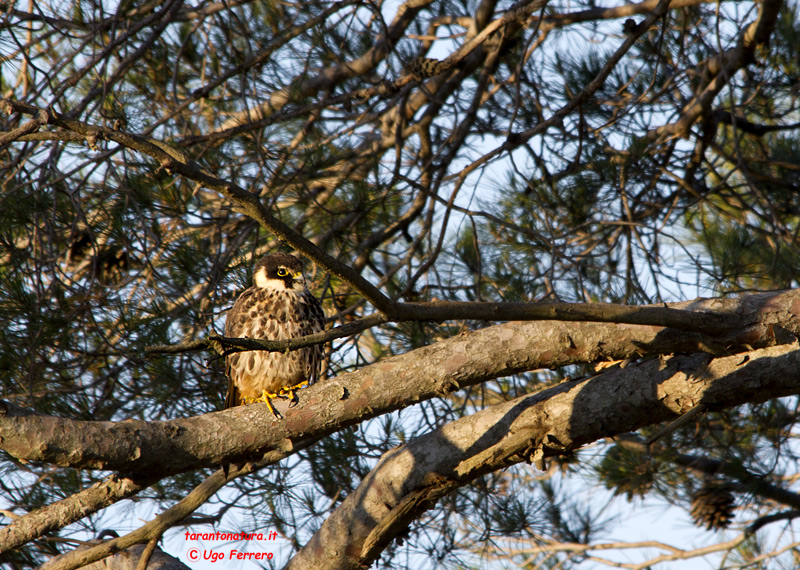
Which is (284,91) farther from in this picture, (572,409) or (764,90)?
(764,90)

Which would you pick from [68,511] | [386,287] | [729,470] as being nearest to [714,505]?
[729,470]

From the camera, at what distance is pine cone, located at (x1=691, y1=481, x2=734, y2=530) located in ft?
14.2

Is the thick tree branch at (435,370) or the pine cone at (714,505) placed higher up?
the thick tree branch at (435,370)

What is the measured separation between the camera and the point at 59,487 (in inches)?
129

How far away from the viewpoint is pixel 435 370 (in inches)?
87.4

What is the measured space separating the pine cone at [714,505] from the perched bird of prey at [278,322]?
2.45 m

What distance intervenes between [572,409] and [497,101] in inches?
114

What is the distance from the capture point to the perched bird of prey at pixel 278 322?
3338 mm

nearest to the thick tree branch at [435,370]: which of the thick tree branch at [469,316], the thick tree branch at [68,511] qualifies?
the thick tree branch at [68,511]

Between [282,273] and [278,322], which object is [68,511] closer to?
[278,322]

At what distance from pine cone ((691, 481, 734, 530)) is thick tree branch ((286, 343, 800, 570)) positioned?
7.79ft

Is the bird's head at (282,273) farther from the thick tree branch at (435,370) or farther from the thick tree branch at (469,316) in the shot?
the thick tree branch at (469,316)

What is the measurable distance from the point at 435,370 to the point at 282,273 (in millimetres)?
1403

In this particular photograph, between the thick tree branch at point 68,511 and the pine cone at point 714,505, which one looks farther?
the pine cone at point 714,505
